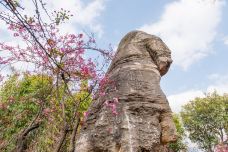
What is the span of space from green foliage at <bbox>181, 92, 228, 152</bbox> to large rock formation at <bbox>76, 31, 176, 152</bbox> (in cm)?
2584

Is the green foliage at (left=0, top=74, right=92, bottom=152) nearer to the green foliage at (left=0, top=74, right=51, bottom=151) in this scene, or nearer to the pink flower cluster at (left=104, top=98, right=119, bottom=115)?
the green foliage at (left=0, top=74, right=51, bottom=151)

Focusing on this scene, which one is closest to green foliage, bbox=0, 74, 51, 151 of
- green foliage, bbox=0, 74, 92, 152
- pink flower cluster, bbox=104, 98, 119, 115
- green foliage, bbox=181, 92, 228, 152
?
green foliage, bbox=0, 74, 92, 152

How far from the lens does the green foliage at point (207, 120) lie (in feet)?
111

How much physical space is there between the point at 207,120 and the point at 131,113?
2818 centimetres

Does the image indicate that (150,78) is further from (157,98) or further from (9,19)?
(9,19)

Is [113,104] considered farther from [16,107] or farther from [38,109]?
[38,109]

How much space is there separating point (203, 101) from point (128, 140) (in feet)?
95.4

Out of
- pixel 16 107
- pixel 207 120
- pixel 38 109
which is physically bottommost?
pixel 16 107

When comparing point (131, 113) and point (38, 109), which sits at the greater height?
point (38, 109)

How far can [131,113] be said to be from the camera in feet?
28.2

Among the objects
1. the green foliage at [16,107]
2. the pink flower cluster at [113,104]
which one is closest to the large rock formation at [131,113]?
the pink flower cluster at [113,104]

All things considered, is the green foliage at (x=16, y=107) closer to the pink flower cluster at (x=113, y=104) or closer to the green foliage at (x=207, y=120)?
the pink flower cluster at (x=113, y=104)

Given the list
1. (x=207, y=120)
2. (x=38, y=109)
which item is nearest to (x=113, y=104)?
(x=38, y=109)

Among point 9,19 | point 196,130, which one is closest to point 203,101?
point 196,130
